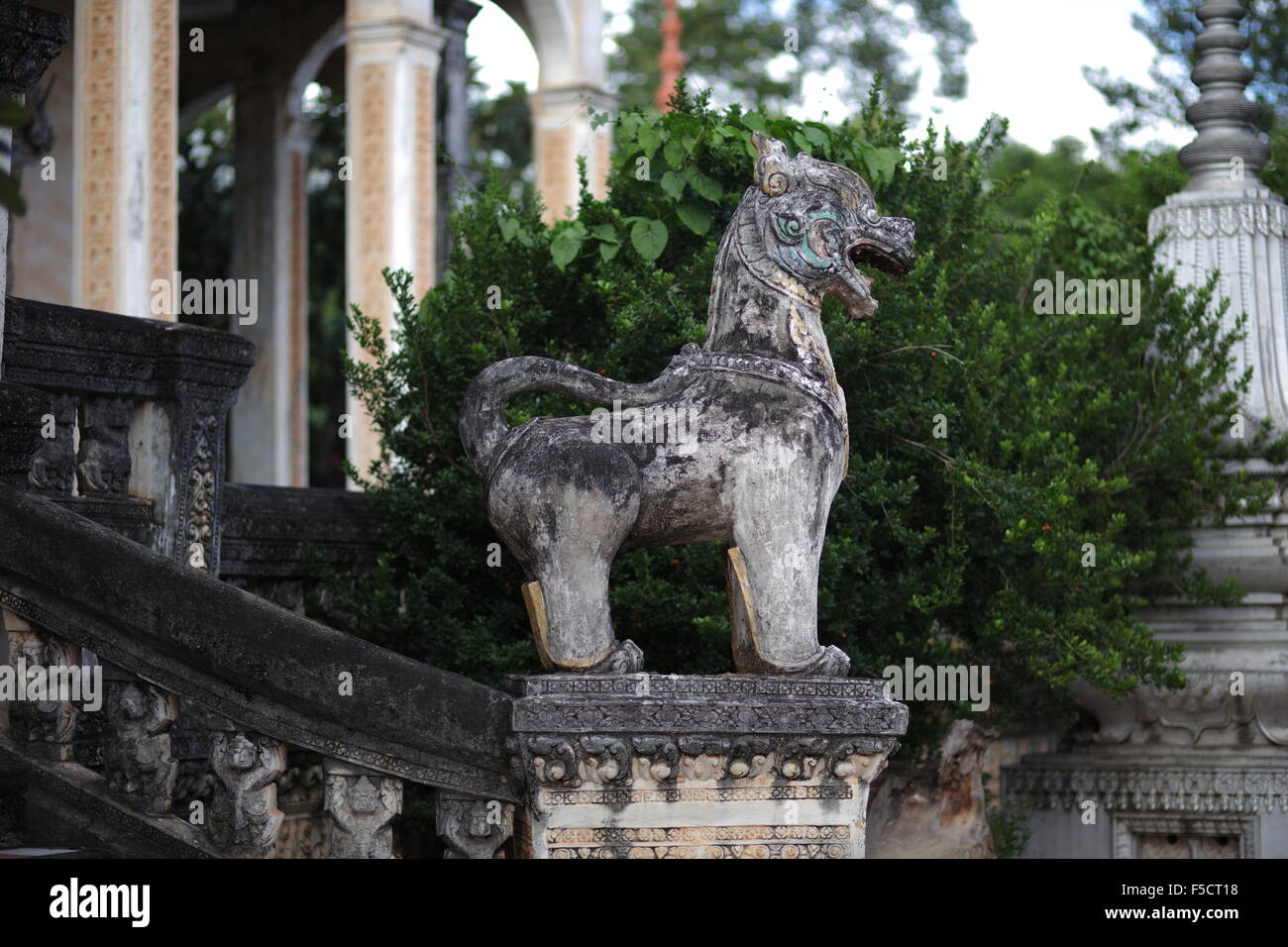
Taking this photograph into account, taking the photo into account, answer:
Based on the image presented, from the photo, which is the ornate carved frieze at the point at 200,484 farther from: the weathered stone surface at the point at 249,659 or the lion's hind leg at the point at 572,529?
the lion's hind leg at the point at 572,529

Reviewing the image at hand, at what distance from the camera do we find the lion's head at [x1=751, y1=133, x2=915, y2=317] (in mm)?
5457

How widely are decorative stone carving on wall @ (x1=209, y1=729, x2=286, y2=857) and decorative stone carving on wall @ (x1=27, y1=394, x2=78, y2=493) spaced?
1.91 metres

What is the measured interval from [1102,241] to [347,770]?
7.63m

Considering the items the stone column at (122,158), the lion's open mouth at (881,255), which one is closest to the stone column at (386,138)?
the stone column at (122,158)

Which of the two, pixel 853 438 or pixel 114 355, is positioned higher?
pixel 114 355

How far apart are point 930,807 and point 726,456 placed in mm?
3809

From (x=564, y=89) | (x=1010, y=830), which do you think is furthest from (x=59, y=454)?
(x=564, y=89)

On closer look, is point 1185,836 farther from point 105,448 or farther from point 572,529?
point 105,448

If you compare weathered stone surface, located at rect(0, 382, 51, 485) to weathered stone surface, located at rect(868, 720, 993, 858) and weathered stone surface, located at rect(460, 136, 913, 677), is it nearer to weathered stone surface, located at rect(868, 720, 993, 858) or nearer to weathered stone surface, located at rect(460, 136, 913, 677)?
weathered stone surface, located at rect(460, 136, 913, 677)

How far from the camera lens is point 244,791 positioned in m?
4.87

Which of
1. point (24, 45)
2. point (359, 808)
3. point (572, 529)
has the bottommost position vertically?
point (359, 808)

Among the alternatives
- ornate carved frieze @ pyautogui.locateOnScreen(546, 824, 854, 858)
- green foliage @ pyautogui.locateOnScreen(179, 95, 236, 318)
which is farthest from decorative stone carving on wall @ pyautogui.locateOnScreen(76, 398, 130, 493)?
green foliage @ pyautogui.locateOnScreen(179, 95, 236, 318)

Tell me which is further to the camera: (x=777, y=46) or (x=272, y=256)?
(x=777, y=46)
